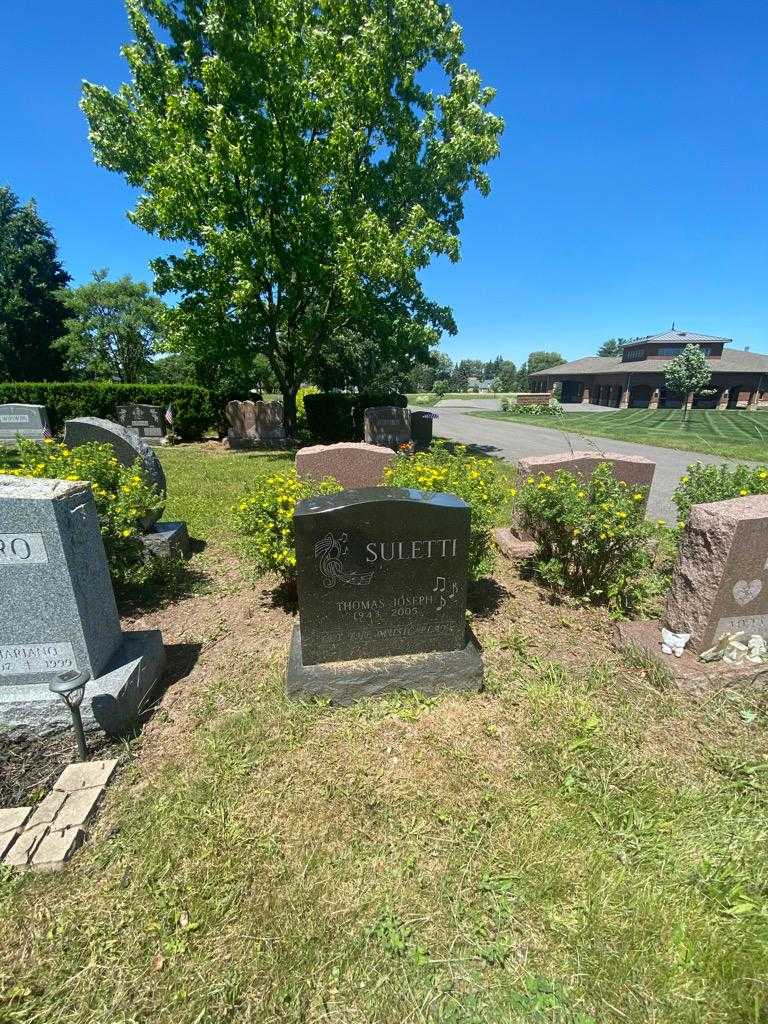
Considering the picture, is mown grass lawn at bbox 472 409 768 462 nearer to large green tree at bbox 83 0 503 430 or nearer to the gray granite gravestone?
the gray granite gravestone

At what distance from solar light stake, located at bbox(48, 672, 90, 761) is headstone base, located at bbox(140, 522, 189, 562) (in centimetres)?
263

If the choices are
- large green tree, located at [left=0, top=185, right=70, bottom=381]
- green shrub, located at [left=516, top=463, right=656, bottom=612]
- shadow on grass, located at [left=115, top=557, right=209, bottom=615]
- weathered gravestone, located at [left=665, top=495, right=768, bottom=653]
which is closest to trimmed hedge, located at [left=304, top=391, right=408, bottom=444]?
shadow on grass, located at [left=115, top=557, right=209, bottom=615]

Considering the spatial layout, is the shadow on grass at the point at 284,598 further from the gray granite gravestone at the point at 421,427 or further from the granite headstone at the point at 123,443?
the gray granite gravestone at the point at 421,427

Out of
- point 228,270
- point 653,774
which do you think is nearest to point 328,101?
point 228,270

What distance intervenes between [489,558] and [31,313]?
4016 centimetres

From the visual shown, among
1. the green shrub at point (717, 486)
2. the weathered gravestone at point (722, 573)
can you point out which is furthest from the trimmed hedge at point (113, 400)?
the weathered gravestone at point (722, 573)

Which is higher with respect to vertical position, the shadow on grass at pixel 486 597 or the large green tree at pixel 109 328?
the large green tree at pixel 109 328

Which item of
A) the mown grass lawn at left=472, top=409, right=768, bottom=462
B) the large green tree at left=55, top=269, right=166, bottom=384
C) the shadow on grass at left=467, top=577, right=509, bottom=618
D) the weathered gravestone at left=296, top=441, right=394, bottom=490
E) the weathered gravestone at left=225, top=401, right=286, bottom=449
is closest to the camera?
the shadow on grass at left=467, top=577, right=509, bottom=618

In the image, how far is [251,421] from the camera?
1653 cm

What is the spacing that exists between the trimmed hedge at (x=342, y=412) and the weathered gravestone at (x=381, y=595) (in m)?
14.6

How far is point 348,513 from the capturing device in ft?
9.90

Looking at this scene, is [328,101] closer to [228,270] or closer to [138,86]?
[228,270]

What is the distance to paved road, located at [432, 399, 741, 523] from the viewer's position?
934 centimetres

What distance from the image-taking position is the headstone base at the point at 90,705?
2.80 m
